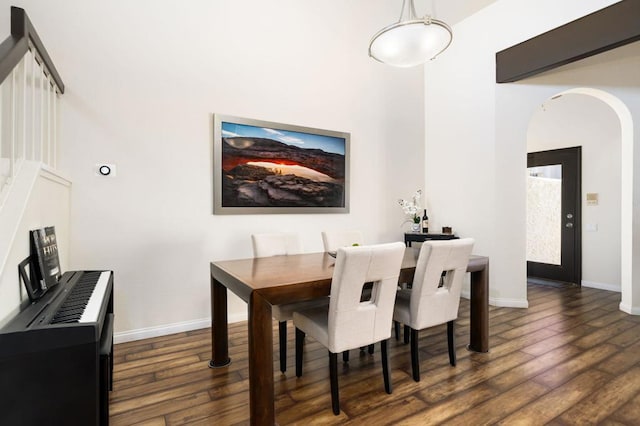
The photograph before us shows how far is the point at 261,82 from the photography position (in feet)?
11.6

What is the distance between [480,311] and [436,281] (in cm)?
70

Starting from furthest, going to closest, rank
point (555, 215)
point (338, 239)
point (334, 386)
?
point (555, 215) < point (338, 239) < point (334, 386)

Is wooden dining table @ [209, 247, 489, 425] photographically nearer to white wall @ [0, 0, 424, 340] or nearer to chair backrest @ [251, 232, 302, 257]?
chair backrest @ [251, 232, 302, 257]

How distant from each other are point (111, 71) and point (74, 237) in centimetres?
147

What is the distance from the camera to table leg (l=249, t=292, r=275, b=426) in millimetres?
1677

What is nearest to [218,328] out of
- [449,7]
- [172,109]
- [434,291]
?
[434,291]

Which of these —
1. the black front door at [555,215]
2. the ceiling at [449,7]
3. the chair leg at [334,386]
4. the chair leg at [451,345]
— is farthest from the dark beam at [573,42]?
the chair leg at [334,386]

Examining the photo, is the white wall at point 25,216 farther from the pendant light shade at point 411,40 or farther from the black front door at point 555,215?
the black front door at point 555,215

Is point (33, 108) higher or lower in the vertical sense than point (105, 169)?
higher

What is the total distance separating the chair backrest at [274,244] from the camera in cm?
290

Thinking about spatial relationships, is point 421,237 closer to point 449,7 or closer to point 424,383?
point 424,383

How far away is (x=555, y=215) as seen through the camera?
5.19 meters

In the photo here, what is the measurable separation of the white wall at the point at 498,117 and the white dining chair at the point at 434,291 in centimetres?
Result: 191

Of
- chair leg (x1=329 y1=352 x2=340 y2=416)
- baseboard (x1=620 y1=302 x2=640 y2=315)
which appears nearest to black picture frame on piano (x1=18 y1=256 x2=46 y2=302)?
chair leg (x1=329 y1=352 x2=340 y2=416)
